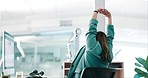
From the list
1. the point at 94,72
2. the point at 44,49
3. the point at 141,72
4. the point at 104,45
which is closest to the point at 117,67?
the point at 141,72

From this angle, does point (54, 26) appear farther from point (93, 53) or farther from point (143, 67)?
point (93, 53)

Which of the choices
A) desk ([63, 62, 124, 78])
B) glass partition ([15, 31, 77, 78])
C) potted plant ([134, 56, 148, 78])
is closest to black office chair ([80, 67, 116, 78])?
potted plant ([134, 56, 148, 78])

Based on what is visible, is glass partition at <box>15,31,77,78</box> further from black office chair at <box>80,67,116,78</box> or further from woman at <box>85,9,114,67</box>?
black office chair at <box>80,67,116,78</box>

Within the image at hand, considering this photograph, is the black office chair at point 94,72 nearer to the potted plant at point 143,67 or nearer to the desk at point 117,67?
the potted plant at point 143,67

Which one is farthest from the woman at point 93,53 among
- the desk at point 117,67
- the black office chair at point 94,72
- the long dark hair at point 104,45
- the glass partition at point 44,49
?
the glass partition at point 44,49

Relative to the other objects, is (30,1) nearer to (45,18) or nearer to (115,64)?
(45,18)

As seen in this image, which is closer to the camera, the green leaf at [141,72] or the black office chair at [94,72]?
the black office chair at [94,72]

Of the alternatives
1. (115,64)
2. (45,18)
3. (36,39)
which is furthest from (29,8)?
(115,64)

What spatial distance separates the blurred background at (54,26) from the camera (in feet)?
18.1

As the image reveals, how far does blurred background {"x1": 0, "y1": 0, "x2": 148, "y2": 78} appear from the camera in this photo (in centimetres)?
551

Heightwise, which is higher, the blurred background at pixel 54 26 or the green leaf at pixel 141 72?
the blurred background at pixel 54 26

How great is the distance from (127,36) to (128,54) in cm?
62

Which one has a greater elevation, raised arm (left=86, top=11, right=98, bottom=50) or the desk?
raised arm (left=86, top=11, right=98, bottom=50)

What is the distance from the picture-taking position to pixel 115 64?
3803mm
